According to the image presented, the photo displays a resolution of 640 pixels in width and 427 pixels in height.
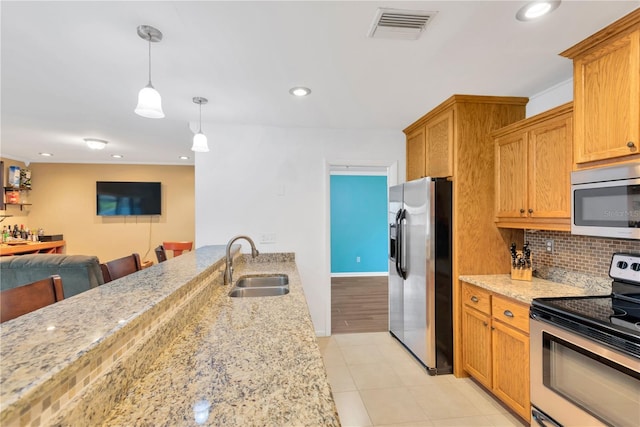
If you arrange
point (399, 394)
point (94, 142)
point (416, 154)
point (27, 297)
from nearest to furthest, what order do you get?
point (27, 297) → point (399, 394) → point (416, 154) → point (94, 142)

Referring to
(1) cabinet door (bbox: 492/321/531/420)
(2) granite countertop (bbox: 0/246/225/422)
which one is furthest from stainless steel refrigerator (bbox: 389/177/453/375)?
(2) granite countertop (bbox: 0/246/225/422)

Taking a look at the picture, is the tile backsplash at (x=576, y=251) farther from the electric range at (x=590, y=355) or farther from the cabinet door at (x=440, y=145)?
the cabinet door at (x=440, y=145)

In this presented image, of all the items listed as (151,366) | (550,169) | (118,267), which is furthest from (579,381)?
(118,267)

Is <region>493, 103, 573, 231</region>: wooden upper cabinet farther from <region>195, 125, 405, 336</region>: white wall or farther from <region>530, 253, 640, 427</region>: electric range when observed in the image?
<region>195, 125, 405, 336</region>: white wall

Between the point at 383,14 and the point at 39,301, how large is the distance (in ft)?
6.98

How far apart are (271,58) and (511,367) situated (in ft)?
8.30

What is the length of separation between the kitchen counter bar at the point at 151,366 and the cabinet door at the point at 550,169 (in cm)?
180

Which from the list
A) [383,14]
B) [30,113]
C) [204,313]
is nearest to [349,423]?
[204,313]

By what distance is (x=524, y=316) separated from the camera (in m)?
1.93

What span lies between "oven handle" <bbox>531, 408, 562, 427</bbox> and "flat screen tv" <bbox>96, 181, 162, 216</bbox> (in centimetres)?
618

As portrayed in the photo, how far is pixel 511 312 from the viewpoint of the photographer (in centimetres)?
204

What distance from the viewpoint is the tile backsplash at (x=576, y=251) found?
76.9 inches

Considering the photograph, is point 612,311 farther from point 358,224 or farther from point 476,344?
point 358,224

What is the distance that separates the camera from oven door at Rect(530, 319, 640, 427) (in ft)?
Result: 4.33
